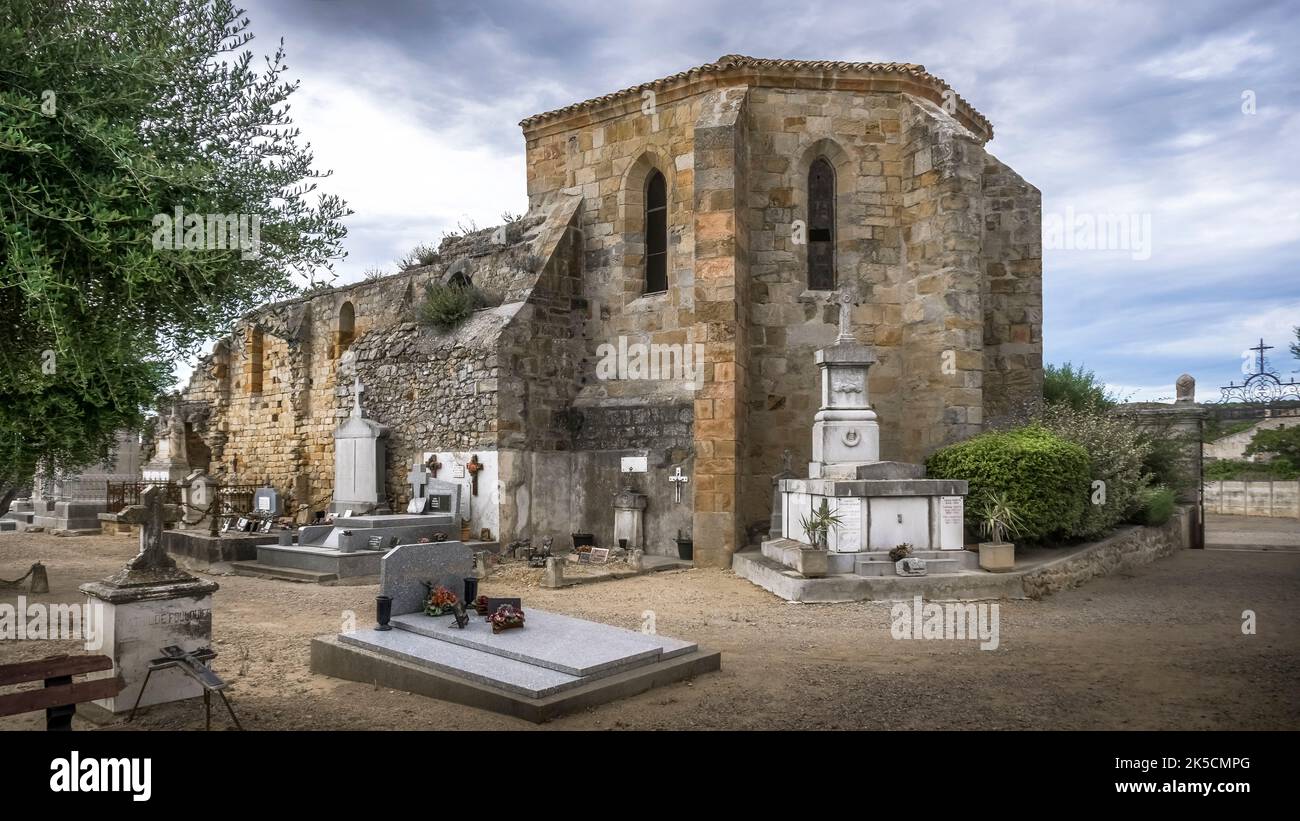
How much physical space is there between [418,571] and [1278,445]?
27.5 meters

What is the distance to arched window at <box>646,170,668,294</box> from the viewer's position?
1527 cm

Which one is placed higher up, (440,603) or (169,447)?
(169,447)

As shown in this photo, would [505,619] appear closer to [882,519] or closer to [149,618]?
[149,618]

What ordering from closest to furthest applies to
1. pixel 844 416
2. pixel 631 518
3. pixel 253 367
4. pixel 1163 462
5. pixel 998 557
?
pixel 998 557 < pixel 844 416 < pixel 631 518 < pixel 1163 462 < pixel 253 367

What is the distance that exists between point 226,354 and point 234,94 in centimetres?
2021

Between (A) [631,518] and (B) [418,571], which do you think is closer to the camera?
(B) [418,571]

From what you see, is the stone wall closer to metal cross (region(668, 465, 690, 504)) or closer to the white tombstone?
Result: the white tombstone

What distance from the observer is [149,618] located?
5.69m

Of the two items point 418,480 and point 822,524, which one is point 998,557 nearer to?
point 822,524

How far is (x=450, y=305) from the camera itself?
51.1 feet

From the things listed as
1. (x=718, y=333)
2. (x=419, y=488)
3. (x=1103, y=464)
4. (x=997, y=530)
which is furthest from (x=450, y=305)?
(x=1103, y=464)

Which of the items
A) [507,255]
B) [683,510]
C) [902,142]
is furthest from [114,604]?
[902,142]

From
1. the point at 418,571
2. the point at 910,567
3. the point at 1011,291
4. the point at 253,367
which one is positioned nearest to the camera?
the point at 418,571

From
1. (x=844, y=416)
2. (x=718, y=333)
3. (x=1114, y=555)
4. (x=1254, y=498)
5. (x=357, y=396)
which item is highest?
(x=718, y=333)
